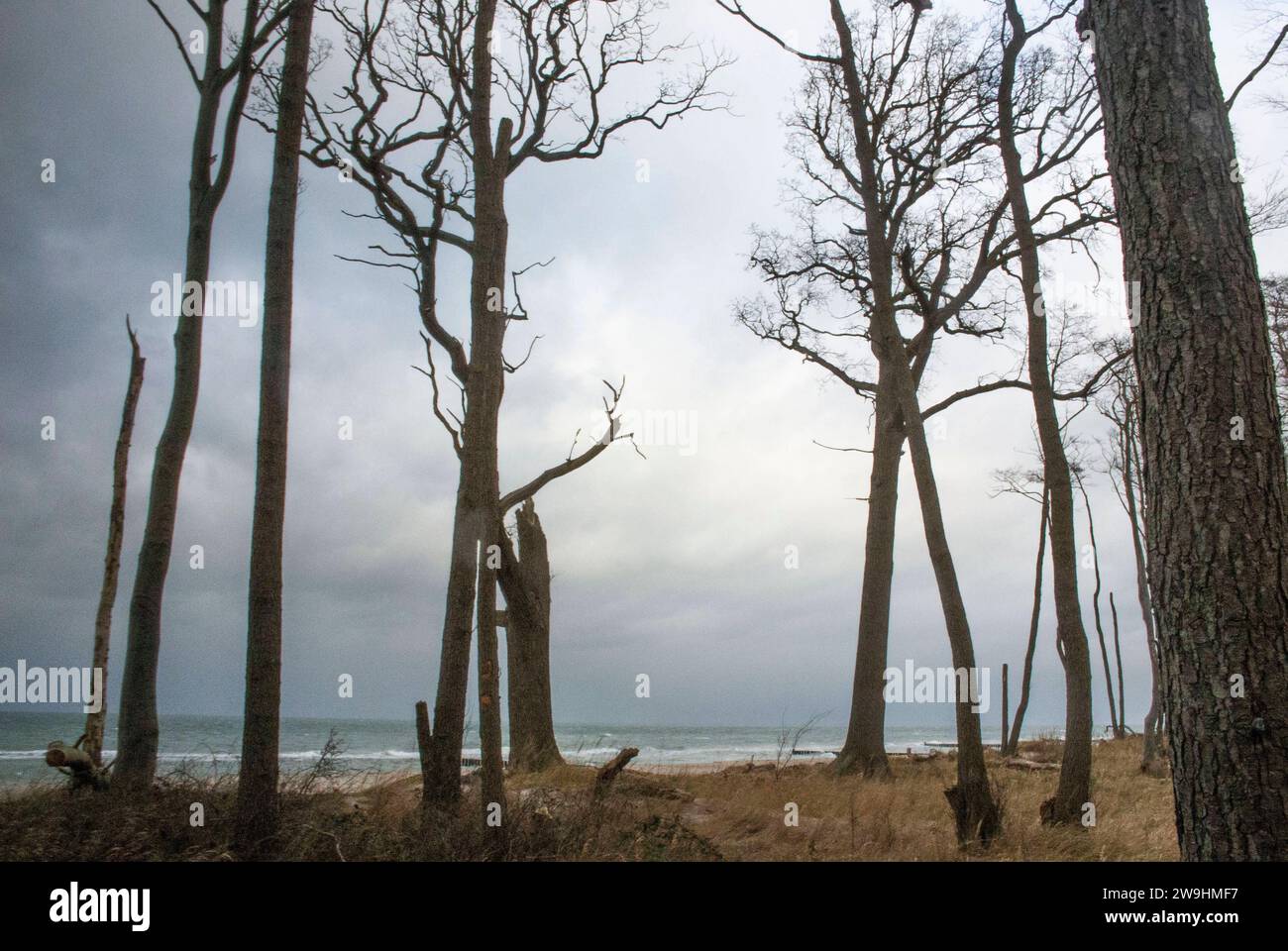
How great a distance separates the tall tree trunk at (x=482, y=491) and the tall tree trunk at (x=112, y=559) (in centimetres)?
342

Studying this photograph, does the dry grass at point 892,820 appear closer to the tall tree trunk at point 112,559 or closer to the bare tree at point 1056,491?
the bare tree at point 1056,491

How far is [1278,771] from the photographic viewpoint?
375 centimetres

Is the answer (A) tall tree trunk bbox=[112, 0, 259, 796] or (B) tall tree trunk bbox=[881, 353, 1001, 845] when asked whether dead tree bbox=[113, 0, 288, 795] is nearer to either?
(A) tall tree trunk bbox=[112, 0, 259, 796]

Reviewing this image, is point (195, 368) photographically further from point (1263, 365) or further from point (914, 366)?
point (914, 366)

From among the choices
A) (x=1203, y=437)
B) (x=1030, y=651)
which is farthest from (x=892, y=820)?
(x=1030, y=651)

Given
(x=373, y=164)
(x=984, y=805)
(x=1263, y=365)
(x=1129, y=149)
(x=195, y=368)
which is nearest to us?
(x=1263, y=365)

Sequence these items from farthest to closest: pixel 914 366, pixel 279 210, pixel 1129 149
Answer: pixel 914 366 < pixel 279 210 < pixel 1129 149

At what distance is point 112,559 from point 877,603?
438 inches

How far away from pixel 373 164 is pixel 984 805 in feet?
35.9

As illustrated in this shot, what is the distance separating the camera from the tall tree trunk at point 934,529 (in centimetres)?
810

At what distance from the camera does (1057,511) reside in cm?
994

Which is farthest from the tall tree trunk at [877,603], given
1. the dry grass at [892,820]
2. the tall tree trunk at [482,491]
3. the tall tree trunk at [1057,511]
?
the tall tree trunk at [482,491]

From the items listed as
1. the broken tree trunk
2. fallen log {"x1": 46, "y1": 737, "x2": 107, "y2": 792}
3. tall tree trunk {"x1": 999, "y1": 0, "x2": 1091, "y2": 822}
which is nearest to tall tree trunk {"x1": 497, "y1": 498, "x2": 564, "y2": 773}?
the broken tree trunk
